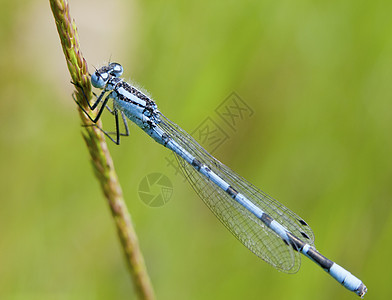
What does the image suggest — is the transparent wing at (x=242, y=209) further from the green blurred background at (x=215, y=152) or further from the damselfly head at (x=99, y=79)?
the damselfly head at (x=99, y=79)

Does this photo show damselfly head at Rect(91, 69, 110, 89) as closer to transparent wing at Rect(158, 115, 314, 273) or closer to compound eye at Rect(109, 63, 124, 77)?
compound eye at Rect(109, 63, 124, 77)

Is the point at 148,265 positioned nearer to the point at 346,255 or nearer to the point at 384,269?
the point at 346,255

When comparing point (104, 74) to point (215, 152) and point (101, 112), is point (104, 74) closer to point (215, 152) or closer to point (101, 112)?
point (101, 112)

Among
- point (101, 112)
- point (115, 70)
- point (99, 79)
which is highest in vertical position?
point (115, 70)

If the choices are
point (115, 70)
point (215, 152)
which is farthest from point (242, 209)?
point (115, 70)

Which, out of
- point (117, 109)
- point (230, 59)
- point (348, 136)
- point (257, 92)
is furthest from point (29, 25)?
Result: point (348, 136)

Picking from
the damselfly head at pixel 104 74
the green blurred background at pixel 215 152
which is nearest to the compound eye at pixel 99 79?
the damselfly head at pixel 104 74
